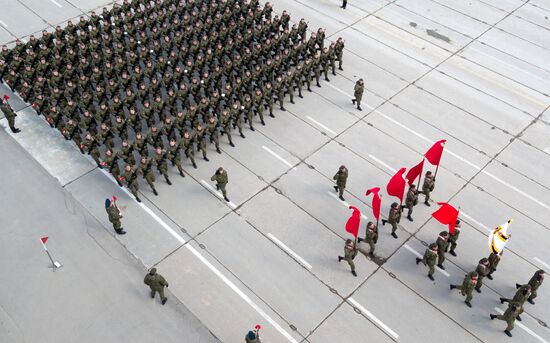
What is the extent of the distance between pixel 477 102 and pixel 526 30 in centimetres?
819

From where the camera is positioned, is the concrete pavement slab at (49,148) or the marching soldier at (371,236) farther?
the concrete pavement slab at (49,148)

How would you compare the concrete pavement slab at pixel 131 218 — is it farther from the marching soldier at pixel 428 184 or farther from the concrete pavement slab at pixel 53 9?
the concrete pavement slab at pixel 53 9

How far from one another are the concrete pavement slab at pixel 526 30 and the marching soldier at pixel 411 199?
15.0 meters

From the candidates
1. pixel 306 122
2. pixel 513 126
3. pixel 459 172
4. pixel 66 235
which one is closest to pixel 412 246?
pixel 459 172

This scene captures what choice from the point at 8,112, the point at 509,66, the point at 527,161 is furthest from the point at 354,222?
the point at 509,66

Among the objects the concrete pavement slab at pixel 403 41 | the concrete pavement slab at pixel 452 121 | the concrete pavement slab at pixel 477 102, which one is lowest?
the concrete pavement slab at pixel 452 121

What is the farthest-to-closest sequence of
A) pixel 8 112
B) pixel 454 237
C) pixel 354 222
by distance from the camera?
1. pixel 8 112
2. pixel 454 237
3. pixel 354 222

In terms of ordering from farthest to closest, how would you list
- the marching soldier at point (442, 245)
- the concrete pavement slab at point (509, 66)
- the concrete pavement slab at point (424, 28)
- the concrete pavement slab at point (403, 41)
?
the concrete pavement slab at point (424, 28) < the concrete pavement slab at point (403, 41) < the concrete pavement slab at point (509, 66) < the marching soldier at point (442, 245)

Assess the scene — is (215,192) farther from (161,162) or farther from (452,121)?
(452,121)

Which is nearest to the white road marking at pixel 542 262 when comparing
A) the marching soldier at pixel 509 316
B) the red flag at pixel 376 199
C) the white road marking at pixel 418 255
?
the marching soldier at pixel 509 316

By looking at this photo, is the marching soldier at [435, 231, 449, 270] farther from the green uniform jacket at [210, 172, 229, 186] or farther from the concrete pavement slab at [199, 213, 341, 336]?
the green uniform jacket at [210, 172, 229, 186]

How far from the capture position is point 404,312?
14391 mm

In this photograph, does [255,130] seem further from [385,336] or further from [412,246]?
[385,336]

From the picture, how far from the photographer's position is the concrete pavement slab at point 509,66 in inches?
923
